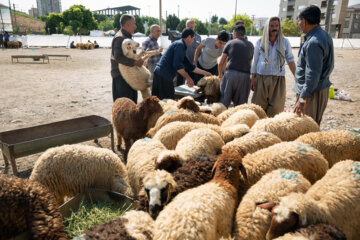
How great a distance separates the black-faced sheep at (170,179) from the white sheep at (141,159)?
35cm

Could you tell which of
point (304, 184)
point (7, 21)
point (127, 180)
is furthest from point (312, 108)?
point (7, 21)

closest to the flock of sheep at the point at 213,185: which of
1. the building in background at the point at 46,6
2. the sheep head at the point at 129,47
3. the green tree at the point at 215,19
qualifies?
the sheep head at the point at 129,47

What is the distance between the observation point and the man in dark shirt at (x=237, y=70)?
16.7ft

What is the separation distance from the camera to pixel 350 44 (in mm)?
38281

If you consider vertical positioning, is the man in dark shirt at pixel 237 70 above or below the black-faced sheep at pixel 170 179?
above

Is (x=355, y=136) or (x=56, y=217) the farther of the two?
(x=355, y=136)

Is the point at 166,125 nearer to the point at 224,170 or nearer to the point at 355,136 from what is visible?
the point at 224,170

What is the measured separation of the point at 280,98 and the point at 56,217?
4.36 metres

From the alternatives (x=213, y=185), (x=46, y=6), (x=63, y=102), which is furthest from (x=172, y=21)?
(x=46, y=6)

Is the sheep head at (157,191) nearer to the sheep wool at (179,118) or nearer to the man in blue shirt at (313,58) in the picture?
the sheep wool at (179,118)

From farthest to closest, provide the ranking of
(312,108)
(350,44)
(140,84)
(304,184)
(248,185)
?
(350,44), (140,84), (312,108), (248,185), (304,184)

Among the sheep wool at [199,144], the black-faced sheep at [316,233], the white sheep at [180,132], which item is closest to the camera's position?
the black-faced sheep at [316,233]

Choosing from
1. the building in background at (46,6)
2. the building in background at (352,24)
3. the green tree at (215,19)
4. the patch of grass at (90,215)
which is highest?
the building in background at (46,6)

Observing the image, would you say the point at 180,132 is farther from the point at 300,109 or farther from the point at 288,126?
the point at 300,109
